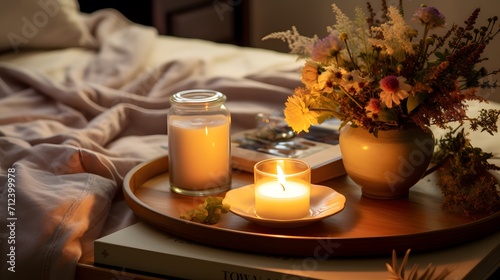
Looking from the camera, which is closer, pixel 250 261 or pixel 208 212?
pixel 250 261

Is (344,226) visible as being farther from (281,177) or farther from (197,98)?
(197,98)

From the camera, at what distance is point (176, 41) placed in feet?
8.43

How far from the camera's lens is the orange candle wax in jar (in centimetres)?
117

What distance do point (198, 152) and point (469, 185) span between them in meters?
0.47

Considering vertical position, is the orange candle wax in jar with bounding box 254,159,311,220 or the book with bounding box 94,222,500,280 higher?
the orange candle wax in jar with bounding box 254,159,311,220

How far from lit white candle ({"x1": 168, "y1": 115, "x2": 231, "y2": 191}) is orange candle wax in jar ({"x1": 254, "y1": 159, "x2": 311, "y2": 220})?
0.47 feet

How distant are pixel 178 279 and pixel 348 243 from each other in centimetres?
26

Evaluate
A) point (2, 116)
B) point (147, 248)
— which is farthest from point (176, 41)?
point (147, 248)

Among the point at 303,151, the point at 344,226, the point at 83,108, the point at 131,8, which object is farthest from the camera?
the point at 131,8

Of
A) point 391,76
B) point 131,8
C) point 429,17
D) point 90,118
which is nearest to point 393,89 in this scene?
point 391,76

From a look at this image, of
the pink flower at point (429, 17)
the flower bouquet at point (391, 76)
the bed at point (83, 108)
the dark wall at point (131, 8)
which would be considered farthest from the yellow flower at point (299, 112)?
the dark wall at point (131, 8)

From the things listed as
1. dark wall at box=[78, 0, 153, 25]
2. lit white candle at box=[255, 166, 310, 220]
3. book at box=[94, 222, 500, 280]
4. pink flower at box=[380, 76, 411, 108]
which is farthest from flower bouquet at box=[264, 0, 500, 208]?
dark wall at box=[78, 0, 153, 25]

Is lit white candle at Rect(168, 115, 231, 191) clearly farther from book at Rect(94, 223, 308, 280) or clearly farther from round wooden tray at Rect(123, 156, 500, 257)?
book at Rect(94, 223, 308, 280)

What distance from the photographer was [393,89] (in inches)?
45.2
